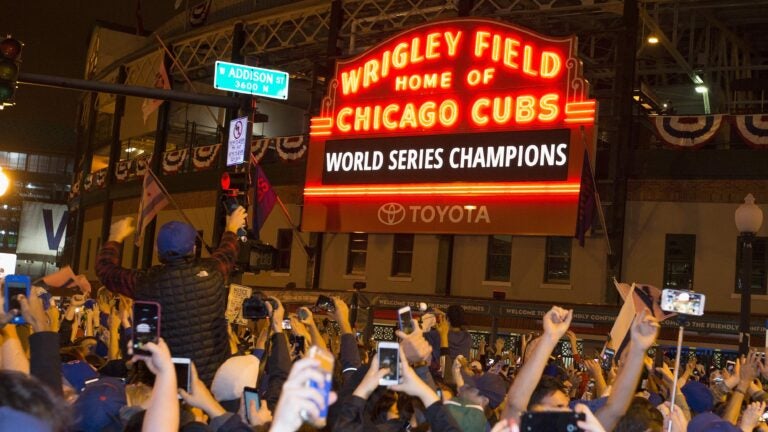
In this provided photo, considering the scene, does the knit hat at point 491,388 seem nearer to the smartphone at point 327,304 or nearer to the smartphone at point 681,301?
the smartphone at point 327,304

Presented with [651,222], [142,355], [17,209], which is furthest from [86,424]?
[17,209]

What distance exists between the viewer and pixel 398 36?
29.1 meters

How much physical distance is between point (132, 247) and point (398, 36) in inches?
718

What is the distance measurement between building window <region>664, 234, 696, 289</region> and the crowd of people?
17.5 m

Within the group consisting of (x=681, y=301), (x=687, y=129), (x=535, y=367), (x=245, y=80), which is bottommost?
(x=535, y=367)

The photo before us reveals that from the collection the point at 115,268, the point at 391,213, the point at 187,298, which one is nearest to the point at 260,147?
the point at 391,213

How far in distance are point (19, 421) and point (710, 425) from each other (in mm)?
4530

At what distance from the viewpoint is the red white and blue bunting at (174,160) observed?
3834 cm

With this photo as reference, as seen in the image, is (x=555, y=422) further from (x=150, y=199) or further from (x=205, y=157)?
(x=205, y=157)

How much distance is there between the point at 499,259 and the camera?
2959 centimetres

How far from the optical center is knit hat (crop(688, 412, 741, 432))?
5.75m

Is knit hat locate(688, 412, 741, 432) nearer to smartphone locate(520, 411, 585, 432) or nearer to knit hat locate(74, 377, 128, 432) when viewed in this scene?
smartphone locate(520, 411, 585, 432)

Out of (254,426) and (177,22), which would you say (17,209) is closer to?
(177,22)

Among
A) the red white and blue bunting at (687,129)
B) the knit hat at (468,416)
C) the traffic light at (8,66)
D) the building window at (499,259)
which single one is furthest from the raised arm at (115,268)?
the building window at (499,259)
